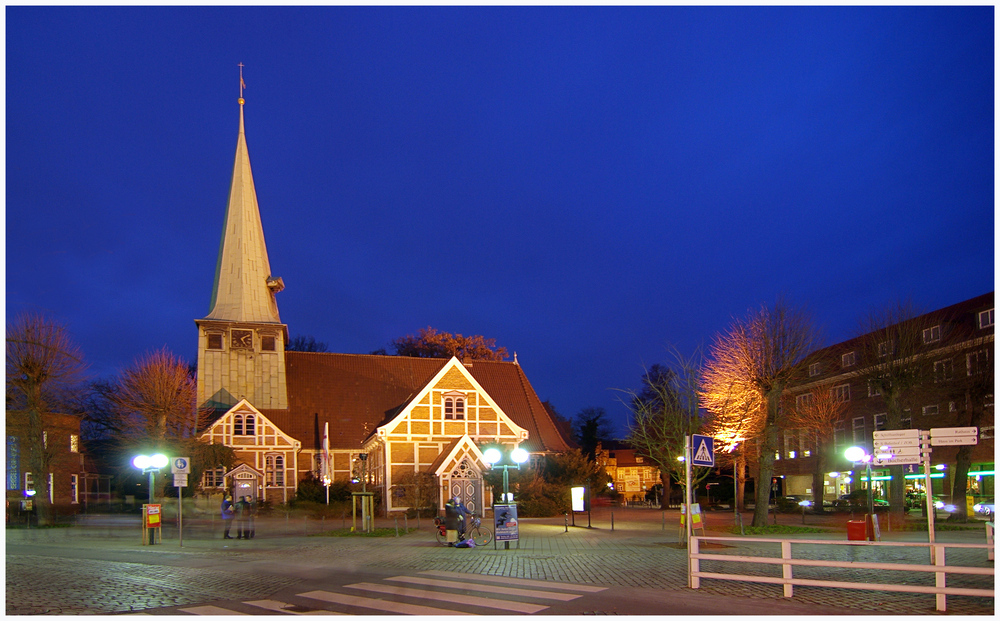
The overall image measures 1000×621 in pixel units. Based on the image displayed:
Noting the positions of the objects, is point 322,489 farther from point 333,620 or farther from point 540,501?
point 333,620

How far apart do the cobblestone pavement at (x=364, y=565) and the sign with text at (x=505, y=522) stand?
42 cm

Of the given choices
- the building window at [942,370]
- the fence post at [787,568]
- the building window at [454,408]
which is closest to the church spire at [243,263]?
the building window at [454,408]

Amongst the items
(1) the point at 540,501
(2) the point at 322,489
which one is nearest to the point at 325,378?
(2) the point at 322,489

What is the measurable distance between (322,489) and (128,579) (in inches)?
1248

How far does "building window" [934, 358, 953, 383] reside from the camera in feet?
116

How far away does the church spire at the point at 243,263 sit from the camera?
171 feet

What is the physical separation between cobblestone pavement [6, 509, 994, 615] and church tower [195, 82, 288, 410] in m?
22.2

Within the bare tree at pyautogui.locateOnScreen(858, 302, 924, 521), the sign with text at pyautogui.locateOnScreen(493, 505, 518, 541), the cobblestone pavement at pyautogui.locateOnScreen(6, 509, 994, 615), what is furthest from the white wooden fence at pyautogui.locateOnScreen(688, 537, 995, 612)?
the bare tree at pyautogui.locateOnScreen(858, 302, 924, 521)

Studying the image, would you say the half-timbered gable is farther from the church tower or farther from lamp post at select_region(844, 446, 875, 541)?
lamp post at select_region(844, 446, 875, 541)

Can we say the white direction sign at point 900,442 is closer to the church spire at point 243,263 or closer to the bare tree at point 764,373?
the bare tree at point 764,373

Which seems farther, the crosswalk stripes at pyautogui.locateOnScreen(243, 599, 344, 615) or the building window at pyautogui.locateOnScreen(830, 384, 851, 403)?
the building window at pyautogui.locateOnScreen(830, 384, 851, 403)

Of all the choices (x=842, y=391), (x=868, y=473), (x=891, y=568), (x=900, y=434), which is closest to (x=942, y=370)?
(x=868, y=473)

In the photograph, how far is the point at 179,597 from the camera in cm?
1255

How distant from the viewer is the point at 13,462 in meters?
44.6
